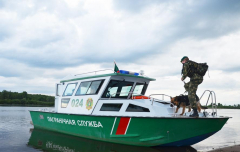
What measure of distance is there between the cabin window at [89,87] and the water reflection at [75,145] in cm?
200

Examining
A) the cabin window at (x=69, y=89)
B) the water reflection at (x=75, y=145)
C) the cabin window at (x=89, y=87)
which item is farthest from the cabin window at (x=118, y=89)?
the cabin window at (x=69, y=89)

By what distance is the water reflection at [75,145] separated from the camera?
24.0ft

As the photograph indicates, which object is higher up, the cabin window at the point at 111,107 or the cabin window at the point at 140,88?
the cabin window at the point at 140,88

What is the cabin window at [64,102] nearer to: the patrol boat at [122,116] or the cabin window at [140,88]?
the patrol boat at [122,116]

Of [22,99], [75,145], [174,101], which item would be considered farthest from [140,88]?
[22,99]

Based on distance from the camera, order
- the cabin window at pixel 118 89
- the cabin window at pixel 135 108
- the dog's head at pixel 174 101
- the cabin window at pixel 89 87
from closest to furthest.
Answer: the dog's head at pixel 174 101
the cabin window at pixel 135 108
the cabin window at pixel 118 89
the cabin window at pixel 89 87

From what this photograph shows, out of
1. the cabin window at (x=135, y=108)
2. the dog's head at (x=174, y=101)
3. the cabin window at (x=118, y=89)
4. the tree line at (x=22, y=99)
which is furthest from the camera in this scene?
the tree line at (x=22, y=99)

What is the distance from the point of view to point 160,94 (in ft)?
26.0

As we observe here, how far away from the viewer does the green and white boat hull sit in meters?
6.62

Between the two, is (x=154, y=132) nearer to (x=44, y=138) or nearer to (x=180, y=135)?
(x=180, y=135)

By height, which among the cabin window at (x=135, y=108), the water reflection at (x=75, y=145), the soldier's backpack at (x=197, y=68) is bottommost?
the water reflection at (x=75, y=145)

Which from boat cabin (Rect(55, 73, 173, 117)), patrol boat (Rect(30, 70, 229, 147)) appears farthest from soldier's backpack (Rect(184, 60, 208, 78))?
boat cabin (Rect(55, 73, 173, 117))

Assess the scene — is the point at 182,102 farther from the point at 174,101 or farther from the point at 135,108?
the point at 135,108

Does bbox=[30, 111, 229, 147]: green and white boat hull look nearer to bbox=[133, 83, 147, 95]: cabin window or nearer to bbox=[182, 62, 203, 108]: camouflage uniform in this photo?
bbox=[182, 62, 203, 108]: camouflage uniform
